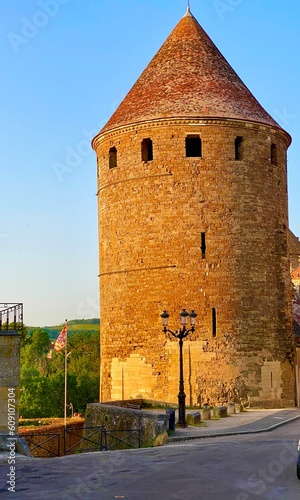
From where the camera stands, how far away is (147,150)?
26.9m

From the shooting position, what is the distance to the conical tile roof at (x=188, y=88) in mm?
26281

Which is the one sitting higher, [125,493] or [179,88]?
[179,88]

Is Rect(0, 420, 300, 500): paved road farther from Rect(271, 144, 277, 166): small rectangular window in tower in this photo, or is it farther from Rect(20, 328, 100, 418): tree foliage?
Rect(20, 328, 100, 418): tree foliage

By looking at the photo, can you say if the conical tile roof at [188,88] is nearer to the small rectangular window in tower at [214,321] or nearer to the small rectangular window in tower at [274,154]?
the small rectangular window in tower at [274,154]

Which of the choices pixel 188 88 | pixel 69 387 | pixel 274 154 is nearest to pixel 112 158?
pixel 188 88

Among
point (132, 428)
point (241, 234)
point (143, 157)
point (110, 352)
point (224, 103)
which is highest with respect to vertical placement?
point (224, 103)

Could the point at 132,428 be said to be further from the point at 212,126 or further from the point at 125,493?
the point at 212,126

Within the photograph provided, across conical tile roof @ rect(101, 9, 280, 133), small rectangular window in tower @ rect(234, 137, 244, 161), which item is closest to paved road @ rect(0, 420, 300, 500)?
small rectangular window in tower @ rect(234, 137, 244, 161)

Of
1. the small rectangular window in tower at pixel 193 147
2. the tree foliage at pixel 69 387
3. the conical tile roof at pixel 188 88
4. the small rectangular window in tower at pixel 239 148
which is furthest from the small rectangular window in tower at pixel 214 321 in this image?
the tree foliage at pixel 69 387

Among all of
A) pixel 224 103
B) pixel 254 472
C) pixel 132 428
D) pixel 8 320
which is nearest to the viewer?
pixel 254 472

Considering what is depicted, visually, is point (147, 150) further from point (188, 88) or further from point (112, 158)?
point (188, 88)

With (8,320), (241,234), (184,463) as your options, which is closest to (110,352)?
(241,234)

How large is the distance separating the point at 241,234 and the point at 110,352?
6.56 meters

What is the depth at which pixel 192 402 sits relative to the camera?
24859 millimetres
